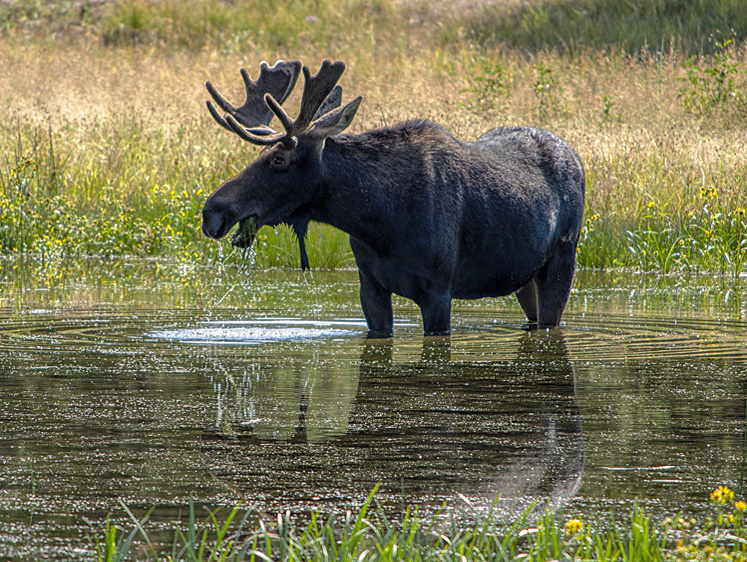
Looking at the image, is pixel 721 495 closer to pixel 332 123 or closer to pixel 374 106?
pixel 332 123

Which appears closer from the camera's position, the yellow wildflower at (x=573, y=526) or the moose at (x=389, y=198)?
the yellow wildflower at (x=573, y=526)

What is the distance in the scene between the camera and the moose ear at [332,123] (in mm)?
7043

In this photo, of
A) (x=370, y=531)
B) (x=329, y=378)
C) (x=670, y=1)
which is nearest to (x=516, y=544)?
(x=370, y=531)

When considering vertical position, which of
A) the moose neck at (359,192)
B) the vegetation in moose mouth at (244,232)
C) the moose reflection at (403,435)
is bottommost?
the moose reflection at (403,435)

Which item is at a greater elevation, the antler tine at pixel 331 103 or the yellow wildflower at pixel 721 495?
the antler tine at pixel 331 103

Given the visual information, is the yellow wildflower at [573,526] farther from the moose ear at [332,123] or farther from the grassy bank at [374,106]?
the grassy bank at [374,106]

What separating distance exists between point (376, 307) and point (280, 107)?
4.88ft

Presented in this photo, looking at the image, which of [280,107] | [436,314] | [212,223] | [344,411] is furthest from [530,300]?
[344,411]

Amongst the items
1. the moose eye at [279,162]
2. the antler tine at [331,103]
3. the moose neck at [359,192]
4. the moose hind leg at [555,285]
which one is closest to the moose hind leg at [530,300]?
the moose hind leg at [555,285]

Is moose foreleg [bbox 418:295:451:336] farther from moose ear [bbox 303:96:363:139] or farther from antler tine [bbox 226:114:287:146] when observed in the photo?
antler tine [bbox 226:114:287:146]

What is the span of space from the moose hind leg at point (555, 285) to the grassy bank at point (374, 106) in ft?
11.9

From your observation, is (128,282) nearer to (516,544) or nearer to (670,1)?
(516,544)

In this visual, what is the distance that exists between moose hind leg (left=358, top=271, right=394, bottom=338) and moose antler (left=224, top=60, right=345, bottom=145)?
1107mm

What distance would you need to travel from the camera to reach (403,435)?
180 inches
